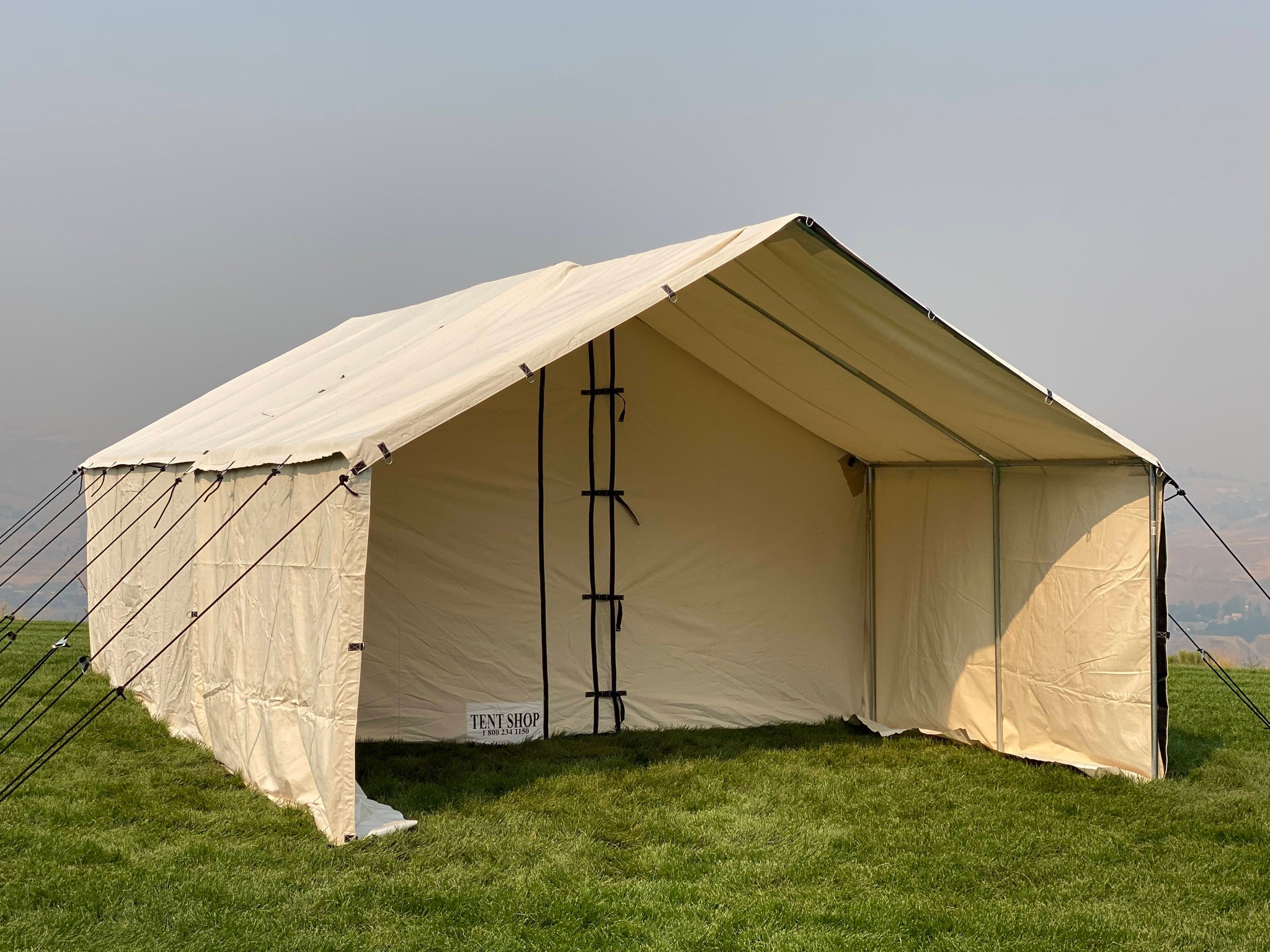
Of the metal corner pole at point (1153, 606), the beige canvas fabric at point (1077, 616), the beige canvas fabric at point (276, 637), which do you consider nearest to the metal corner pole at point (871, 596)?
the beige canvas fabric at point (1077, 616)

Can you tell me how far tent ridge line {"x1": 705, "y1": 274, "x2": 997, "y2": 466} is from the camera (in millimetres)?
5789

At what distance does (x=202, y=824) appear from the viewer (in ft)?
16.3

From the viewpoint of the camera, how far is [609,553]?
7.10 meters

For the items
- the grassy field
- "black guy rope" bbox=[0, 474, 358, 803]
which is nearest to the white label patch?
the grassy field

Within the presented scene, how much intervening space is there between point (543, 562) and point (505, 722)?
92 cm

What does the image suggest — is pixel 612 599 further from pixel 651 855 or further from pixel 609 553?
pixel 651 855

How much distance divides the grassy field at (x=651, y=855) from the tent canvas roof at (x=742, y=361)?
1.53 m

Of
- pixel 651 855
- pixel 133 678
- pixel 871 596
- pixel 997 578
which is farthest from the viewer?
pixel 871 596

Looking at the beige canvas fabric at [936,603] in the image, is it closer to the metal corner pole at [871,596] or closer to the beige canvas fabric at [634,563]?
the metal corner pole at [871,596]

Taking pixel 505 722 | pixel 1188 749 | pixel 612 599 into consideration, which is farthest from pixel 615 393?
pixel 1188 749

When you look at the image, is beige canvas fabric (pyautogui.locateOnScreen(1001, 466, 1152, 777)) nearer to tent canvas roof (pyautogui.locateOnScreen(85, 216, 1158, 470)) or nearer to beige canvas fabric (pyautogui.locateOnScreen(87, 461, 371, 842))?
tent canvas roof (pyautogui.locateOnScreen(85, 216, 1158, 470))

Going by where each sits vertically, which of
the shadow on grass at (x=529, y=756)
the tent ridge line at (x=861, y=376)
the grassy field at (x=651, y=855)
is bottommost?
the grassy field at (x=651, y=855)

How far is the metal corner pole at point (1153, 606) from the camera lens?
5.68 m

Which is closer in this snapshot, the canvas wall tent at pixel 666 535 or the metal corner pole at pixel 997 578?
the canvas wall tent at pixel 666 535
